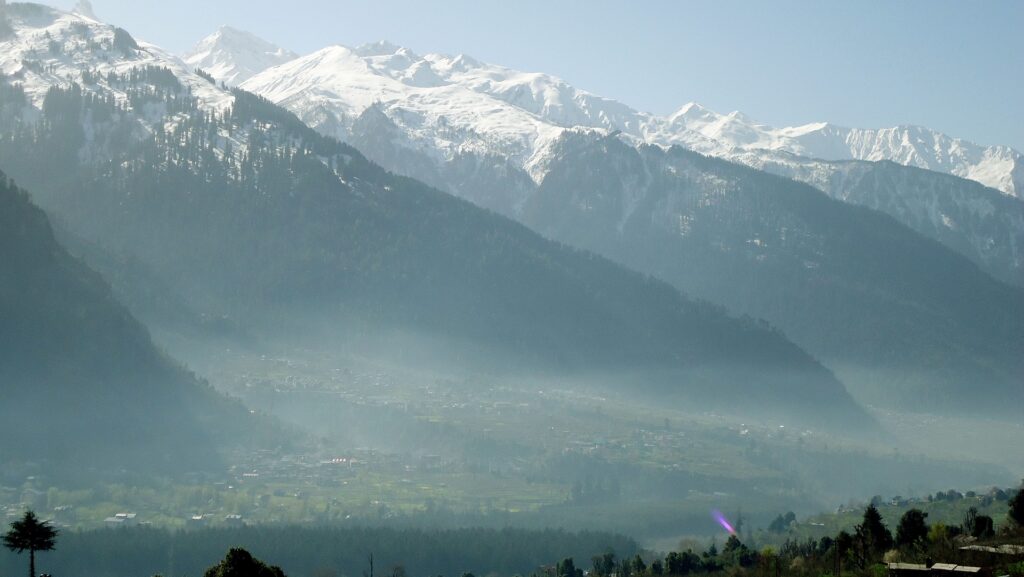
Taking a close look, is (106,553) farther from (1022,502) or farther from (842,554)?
(1022,502)

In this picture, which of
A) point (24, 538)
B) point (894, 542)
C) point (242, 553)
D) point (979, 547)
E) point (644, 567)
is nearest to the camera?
point (24, 538)

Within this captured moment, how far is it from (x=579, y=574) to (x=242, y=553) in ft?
292

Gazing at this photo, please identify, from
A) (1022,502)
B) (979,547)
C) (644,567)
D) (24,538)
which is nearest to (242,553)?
(24,538)

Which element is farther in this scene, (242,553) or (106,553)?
(106,553)

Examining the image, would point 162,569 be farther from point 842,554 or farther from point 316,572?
point 842,554

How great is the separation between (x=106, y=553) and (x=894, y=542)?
10017 centimetres

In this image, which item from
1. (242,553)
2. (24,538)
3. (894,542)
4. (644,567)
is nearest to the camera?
(24,538)

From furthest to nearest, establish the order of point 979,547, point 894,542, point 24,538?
1. point 894,542
2. point 979,547
3. point 24,538

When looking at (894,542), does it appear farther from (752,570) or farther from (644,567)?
(644,567)

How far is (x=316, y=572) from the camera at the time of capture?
655ft

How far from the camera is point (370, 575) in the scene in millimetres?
199375

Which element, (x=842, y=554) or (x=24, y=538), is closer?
(x=24, y=538)

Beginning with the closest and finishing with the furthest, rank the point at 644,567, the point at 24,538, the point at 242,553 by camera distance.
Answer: the point at 24,538 < the point at 242,553 < the point at 644,567

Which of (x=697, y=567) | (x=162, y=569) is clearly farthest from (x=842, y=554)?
(x=162, y=569)
